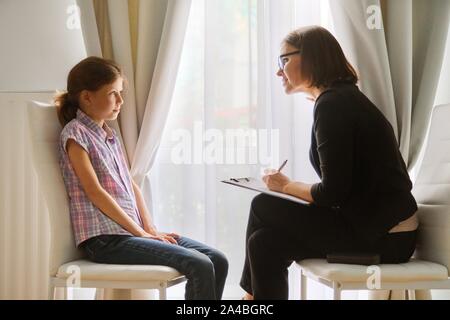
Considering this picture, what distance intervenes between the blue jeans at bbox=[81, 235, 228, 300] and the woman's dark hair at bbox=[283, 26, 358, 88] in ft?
2.00

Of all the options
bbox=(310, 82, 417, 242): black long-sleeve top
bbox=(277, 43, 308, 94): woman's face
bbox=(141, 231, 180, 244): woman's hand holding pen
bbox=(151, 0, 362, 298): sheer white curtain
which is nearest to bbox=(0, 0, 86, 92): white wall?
bbox=(151, 0, 362, 298): sheer white curtain

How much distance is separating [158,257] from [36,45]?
3.83 ft

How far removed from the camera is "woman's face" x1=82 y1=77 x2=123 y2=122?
1.65 metres

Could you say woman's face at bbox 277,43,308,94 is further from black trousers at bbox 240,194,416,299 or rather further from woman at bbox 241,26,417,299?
black trousers at bbox 240,194,416,299

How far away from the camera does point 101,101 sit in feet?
5.41

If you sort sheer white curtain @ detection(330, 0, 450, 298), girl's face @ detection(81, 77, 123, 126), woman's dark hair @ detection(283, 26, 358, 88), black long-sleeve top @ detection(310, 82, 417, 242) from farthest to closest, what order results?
sheer white curtain @ detection(330, 0, 450, 298)
girl's face @ detection(81, 77, 123, 126)
woman's dark hair @ detection(283, 26, 358, 88)
black long-sleeve top @ detection(310, 82, 417, 242)

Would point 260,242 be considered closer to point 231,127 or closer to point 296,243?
point 296,243

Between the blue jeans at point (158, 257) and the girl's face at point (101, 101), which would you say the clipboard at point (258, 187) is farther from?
the girl's face at point (101, 101)

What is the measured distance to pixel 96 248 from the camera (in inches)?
59.9

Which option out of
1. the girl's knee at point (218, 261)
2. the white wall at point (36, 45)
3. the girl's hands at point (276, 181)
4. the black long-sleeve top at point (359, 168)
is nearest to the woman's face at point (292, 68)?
the black long-sleeve top at point (359, 168)

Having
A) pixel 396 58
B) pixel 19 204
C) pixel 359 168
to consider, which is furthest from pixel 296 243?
pixel 19 204

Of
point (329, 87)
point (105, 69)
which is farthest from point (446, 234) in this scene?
point (105, 69)

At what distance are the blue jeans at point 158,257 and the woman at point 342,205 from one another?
5.0 inches

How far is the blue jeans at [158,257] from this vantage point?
1.46 metres
